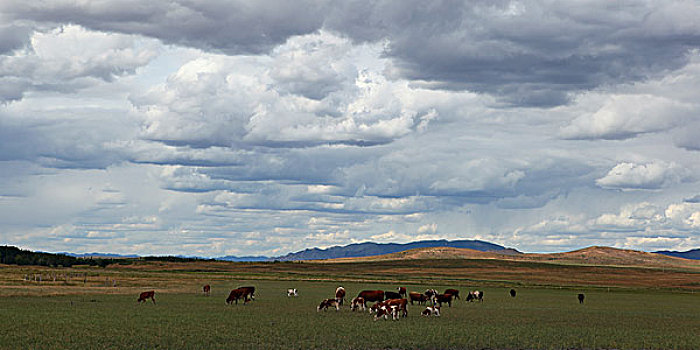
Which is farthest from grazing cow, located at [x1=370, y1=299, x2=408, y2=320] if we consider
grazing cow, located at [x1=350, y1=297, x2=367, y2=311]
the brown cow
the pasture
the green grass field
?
grazing cow, located at [x1=350, y1=297, x2=367, y2=311]

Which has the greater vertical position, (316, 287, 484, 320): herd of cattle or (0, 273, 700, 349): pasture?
(316, 287, 484, 320): herd of cattle

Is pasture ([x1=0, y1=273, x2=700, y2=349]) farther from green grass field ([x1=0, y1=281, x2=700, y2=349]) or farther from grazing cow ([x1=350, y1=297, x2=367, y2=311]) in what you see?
grazing cow ([x1=350, y1=297, x2=367, y2=311])

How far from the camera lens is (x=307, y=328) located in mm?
36688

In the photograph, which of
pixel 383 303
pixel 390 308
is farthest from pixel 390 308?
pixel 383 303

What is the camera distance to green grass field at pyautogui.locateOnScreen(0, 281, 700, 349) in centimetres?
3102

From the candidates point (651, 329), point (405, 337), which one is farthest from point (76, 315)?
point (651, 329)

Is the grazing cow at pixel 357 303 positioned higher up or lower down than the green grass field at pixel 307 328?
higher up

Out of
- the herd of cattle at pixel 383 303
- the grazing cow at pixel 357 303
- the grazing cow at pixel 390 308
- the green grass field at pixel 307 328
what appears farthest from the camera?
the grazing cow at pixel 357 303

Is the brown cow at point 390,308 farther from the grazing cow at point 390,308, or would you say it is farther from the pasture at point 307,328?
the pasture at point 307,328

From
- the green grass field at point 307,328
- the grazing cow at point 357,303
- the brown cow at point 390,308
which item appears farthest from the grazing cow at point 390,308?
the grazing cow at point 357,303

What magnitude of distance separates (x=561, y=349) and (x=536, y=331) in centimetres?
649

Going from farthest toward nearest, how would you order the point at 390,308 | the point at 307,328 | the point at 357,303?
the point at 357,303, the point at 390,308, the point at 307,328

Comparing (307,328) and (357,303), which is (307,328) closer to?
(307,328)

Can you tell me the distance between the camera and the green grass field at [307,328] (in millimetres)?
31016
